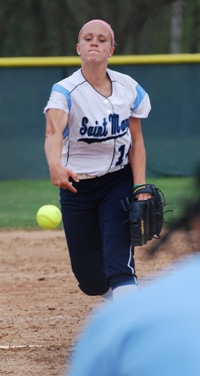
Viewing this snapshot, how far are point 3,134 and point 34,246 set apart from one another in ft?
15.5

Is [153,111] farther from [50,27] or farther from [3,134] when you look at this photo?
[50,27]

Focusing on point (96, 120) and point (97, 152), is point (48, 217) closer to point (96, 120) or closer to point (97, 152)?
point (97, 152)

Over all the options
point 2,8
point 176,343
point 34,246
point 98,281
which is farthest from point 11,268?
point 2,8

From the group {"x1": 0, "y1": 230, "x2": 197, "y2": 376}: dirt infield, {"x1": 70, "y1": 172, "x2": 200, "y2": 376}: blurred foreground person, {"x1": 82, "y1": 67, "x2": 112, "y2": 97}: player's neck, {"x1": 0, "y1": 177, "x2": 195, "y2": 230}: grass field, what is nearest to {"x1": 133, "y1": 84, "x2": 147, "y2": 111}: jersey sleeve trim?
{"x1": 82, "y1": 67, "x2": 112, "y2": 97}: player's neck

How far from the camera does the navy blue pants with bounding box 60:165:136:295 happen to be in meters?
3.60

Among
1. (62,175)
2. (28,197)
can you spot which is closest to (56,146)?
(62,175)

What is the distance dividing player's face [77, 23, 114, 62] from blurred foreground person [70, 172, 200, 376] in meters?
2.67

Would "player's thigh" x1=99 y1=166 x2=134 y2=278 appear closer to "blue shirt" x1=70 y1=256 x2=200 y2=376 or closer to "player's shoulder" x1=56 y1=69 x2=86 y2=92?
"player's shoulder" x1=56 y1=69 x2=86 y2=92

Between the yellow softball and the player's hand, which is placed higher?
the player's hand

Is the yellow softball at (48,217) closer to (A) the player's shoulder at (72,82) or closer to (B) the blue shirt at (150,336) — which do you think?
(A) the player's shoulder at (72,82)

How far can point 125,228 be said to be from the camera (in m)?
3.65

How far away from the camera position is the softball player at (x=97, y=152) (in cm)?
358

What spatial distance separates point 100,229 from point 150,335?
2.77 metres

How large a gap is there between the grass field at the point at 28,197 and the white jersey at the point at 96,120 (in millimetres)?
3410
